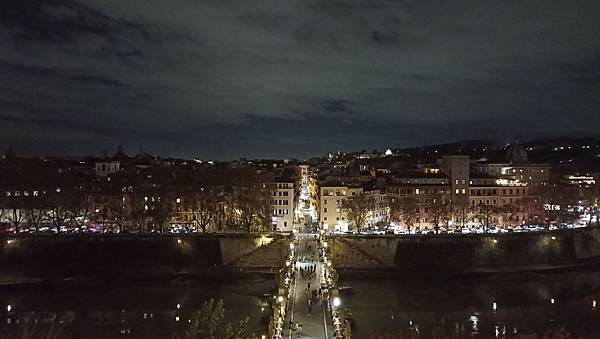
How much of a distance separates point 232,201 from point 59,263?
14417mm

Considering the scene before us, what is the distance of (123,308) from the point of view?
117ft

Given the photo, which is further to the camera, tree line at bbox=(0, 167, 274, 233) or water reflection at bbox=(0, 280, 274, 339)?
tree line at bbox=(0, 167, 274, 233)

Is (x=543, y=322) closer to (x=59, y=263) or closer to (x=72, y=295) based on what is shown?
(x=72, y=295)

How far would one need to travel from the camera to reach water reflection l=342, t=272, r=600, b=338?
1182 inches

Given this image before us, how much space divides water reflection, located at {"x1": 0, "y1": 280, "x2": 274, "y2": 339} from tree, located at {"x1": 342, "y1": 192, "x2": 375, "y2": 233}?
14.1 m

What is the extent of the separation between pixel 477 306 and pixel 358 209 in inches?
785

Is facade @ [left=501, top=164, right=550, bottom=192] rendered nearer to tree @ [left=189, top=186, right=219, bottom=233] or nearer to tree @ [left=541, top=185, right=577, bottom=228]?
tree @ [left=541, top=185, right=577, bottom=228]

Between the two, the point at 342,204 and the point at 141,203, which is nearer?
the point at 141,203

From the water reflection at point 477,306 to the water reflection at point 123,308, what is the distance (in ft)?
20.1

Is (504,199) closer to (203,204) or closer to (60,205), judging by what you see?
(203,204)

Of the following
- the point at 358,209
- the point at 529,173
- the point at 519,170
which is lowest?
the point at 358,209

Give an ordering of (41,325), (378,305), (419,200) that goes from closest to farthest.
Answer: (41,325) → (378,305) → (419,200)

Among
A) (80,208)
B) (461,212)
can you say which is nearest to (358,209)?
(461,212)

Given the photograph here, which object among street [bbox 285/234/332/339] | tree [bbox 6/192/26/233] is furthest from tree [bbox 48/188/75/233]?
street [bbox 285/234/332/339]
